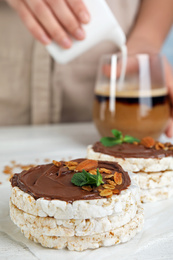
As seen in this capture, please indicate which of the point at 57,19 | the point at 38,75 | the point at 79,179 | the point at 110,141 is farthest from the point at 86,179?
the point at 38,75

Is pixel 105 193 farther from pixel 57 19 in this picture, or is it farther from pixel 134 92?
pixel 57 19

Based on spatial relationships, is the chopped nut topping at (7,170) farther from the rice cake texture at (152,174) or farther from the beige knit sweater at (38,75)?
the beige knit sweater at (38,75)

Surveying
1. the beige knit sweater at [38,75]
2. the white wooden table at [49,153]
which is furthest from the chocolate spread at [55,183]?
the beige knit sweater at [38,75]

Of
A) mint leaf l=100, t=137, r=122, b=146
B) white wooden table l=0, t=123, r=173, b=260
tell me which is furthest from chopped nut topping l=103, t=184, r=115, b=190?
mint leaf l=100, t=137, r=122, b=146

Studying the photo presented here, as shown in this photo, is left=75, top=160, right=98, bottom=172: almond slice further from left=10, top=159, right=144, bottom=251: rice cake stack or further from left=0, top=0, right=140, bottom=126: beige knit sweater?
left=0, top=0, right=140, bottom=126: beige knit sweater

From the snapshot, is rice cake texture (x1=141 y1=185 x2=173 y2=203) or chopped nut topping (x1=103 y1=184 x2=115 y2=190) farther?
rice cake texture (x1=141 y1=185 x2=173 y2=203)

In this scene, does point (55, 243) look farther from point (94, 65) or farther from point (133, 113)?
point (94, 65)
